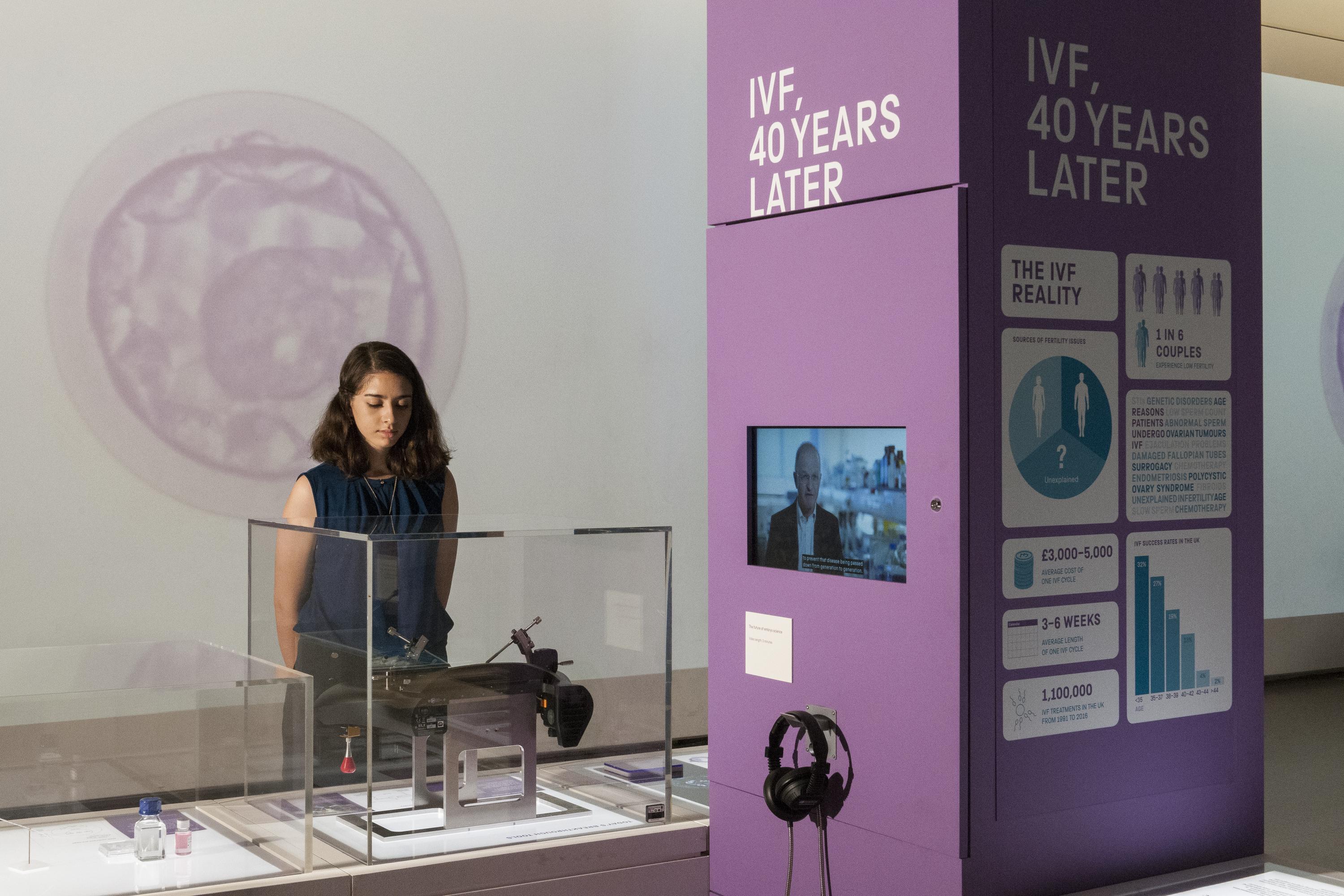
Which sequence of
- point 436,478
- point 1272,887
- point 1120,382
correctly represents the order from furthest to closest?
point 436,478 < point 1120,382 < point 1272,887

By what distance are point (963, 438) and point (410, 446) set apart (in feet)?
5.75

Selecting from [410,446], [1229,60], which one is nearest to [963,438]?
[1229,60]

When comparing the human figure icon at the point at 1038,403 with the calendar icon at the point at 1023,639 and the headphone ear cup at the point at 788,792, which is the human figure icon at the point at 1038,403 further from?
the headphone ear cup at the point at 788,792

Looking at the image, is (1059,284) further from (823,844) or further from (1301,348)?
(1301,348)

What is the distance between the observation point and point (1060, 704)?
189 centimetres

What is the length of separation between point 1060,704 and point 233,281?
12.8ft

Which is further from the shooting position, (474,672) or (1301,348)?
(1301,348)

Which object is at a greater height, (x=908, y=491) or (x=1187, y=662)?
(x=908, y=491)

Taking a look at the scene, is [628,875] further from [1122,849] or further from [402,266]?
[402,266]

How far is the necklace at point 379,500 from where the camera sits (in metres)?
3.03

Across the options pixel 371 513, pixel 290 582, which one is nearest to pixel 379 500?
pixel 371 513

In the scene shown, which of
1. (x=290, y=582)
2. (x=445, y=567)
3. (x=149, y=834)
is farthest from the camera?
(x=290, y=582)

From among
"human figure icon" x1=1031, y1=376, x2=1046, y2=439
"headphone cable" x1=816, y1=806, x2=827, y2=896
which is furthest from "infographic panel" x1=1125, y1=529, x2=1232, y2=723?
"headphone cable" x1=816, y1=806, x2=827, y2=896

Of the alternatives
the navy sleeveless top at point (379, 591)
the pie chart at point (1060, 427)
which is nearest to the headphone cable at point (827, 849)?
the pie chart at point (1060, 427)
